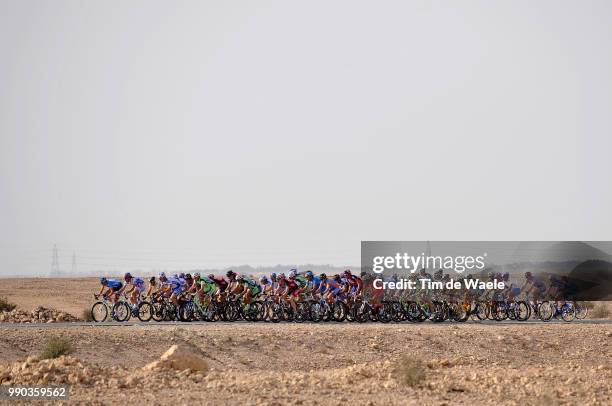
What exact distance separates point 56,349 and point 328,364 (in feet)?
24.1

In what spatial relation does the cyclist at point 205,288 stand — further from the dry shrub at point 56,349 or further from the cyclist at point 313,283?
the dry shrub at point 56,349

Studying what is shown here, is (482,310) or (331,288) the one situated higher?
(331,288)

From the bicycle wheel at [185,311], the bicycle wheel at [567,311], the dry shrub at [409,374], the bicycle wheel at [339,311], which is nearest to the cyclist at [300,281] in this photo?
the bicycle wheel at [339,311]

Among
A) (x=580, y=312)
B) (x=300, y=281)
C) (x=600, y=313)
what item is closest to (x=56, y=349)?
(x=300, y=281)

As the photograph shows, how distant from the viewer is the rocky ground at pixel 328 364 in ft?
63.0

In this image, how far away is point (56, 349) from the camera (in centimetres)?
2628

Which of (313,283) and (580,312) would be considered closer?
(313,283)

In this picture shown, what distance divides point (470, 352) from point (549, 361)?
2.46 metres

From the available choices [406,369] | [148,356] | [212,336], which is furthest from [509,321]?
[406,369]

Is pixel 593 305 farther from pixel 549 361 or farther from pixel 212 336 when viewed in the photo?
pixel 212 336

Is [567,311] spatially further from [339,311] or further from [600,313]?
[339,311]

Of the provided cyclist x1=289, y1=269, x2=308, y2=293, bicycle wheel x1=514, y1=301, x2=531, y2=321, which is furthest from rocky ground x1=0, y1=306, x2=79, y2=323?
bicycle wheel x1=514, y1=301, x2=531, y2=321

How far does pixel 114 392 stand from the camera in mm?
19281

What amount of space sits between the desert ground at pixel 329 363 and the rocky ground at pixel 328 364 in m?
0.03
